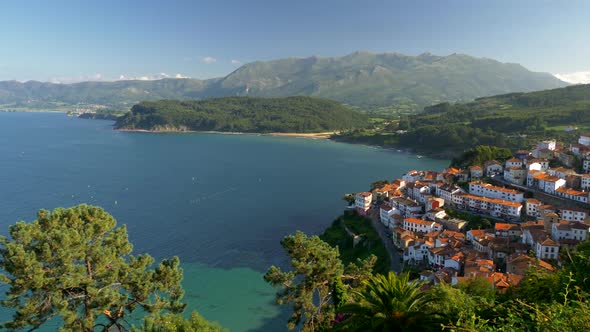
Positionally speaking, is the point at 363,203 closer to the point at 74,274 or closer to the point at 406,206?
the point at 406,206

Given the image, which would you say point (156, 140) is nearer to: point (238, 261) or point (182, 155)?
point (182, 155)

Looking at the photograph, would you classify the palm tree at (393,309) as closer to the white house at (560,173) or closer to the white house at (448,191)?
the white house at (448,191)

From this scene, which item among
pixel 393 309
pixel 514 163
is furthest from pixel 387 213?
pixel 393 309

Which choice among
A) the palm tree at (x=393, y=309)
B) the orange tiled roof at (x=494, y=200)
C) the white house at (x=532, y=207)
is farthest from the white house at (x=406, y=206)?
the palm tree at (x=393, y=309)

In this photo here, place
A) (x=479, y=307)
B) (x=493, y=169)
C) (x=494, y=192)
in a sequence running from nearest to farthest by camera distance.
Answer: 1. (x=479, y=307)
2. (x=494, y=192)
3. (x=493, y=169)

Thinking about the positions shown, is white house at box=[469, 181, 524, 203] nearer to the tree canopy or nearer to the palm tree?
the palm tree

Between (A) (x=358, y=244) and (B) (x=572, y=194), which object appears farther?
(A) (x=358, y=244)
